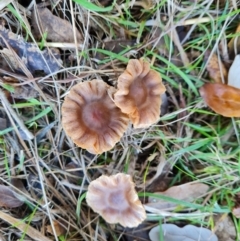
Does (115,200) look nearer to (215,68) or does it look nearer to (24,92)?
(24,92)

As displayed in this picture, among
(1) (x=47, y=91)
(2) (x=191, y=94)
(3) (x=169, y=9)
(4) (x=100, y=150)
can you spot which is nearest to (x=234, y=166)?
(2) (x=191, y=94)

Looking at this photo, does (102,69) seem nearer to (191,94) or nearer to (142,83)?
(142,83)

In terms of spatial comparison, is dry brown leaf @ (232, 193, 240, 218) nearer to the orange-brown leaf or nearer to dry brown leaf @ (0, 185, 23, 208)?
the orange-brown leaf

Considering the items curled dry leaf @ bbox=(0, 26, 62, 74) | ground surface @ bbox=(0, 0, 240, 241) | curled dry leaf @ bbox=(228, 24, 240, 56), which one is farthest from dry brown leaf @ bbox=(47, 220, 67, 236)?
curled dry leaf @ bbox=(228, 24, 240, 56)

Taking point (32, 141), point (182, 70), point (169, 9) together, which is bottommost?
point (32, 141)

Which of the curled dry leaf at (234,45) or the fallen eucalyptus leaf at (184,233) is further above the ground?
the curled dry leaf at (234,45)

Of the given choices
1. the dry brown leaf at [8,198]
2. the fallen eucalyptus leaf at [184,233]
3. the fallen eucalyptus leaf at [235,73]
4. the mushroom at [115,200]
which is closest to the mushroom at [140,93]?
the mushroom at [115,200]

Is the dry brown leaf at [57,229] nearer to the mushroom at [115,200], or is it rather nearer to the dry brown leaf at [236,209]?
the mushroom at [115,200]
